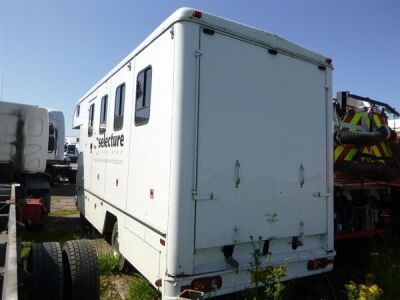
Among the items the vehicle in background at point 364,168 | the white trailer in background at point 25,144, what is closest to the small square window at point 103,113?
the white trailer in background at point 25,144

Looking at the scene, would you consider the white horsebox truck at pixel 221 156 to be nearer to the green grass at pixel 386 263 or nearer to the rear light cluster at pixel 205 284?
the rear light cluster at pixel 205 284

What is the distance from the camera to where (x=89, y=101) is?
25.5 ft

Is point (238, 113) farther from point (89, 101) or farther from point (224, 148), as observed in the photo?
point (89, 101)

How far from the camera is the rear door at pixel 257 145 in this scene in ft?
12.3

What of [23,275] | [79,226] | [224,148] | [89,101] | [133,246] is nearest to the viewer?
[23,275]

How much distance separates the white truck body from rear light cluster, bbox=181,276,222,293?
5.87m

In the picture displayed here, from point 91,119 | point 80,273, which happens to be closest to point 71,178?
point 91,119

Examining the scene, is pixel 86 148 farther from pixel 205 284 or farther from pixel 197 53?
pixel 205 284

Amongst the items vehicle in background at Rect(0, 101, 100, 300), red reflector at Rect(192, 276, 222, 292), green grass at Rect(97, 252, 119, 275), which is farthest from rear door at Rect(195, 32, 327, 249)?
green grass at Rect(97, 252, 119, 275)

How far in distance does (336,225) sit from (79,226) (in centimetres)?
596

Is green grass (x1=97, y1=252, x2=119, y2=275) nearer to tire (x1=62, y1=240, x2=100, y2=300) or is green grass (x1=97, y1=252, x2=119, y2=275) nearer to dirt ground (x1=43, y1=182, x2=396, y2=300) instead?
dirt ground (x1=43, y1=182, x2=396, y2=300)

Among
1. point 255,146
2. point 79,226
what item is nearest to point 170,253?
point 255,146

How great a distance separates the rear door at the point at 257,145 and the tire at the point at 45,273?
48.1 inches

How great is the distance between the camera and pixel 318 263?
445 cm
